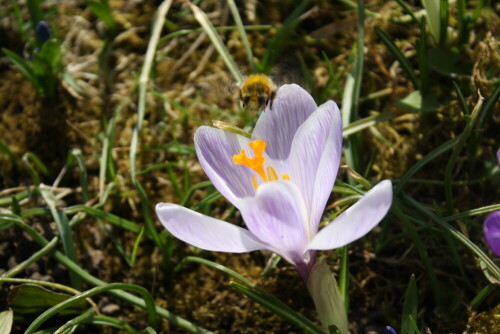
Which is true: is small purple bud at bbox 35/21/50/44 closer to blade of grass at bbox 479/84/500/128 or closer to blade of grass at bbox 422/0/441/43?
blade of grass at bbox 422/0/441/43

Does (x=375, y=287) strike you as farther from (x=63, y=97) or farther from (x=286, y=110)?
(x=63, y=97)

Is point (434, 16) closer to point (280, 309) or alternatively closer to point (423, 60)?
point (423, 60)

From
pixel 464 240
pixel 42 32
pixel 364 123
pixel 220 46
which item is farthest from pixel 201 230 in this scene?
pixel 42 32

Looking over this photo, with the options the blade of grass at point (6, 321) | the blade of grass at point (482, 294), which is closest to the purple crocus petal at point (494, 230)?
the blade of grass at point (482, 294)

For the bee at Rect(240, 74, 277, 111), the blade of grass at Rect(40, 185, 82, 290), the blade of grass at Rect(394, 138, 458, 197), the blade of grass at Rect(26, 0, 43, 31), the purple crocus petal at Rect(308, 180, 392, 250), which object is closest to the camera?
the purple crocus petal at Rect(308, 180, 392, 250)

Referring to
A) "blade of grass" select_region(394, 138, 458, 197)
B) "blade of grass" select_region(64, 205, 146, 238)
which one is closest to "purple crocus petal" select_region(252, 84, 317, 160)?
"blade of grass" select_region(394, 138, 458, 197)

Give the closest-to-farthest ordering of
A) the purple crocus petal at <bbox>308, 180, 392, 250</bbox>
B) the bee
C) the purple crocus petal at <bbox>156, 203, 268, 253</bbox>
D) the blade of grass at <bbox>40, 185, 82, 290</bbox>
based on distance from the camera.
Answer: the purple crocus petal at <bbox>308, 180, 392, 250</bbox> < the purple crocus petal at <bbox>156, 203, 268, 253</bbox> < the bee < the blade of grass at <bbox>40, 185, 82, 290</bbox>
